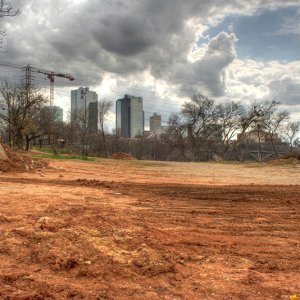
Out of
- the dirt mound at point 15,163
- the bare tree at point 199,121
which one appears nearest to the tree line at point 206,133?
the bare tree at point 199,121

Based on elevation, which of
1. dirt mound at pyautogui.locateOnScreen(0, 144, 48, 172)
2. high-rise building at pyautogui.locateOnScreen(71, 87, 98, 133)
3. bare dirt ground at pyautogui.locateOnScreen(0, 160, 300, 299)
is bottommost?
bare dirt ground at pyautogui.locateOnScreen(0, 160, 300, 299)

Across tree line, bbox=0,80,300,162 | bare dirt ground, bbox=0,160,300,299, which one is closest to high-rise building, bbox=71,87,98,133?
tree line, bbox=0,80,300,162

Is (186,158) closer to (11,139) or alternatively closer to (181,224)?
(11,139)

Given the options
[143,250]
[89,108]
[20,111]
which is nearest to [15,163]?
[143,250]

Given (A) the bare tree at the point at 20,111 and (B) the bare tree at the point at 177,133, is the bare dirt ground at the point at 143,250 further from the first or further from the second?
(B) the bare tree at the point at 177,133

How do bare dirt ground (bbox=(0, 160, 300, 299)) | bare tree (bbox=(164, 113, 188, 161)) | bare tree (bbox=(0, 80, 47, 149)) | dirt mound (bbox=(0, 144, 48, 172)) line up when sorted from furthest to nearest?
bare tree (bbox=(164, 113, 188, 161)) < bare tree (bbox=(0, 80, 47, 149)) < dirt mound (bbox=(0, 144, 48, 172)) < bare dirt ground (bbox=(0, 160, 300, 299))

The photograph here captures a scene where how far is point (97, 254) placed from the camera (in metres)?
5.52

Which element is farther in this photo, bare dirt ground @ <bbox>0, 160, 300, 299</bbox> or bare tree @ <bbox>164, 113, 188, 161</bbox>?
bare tree @ <bbox>164, 113, 188, 161</bbox>

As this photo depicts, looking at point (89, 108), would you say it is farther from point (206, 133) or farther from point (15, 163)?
point (15, 163)

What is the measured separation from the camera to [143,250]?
226 inches

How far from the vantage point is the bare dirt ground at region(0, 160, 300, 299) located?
4.53 m

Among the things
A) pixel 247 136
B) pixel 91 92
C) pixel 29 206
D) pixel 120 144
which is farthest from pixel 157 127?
pixel 29 206

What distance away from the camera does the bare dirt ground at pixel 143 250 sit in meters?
4.53

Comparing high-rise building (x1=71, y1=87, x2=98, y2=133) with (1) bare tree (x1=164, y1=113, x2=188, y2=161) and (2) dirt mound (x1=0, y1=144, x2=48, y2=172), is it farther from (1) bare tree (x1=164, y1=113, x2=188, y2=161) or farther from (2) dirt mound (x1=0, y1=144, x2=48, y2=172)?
(2) dirt mound (x1=0, y1=144, x2=48, y2=172)
